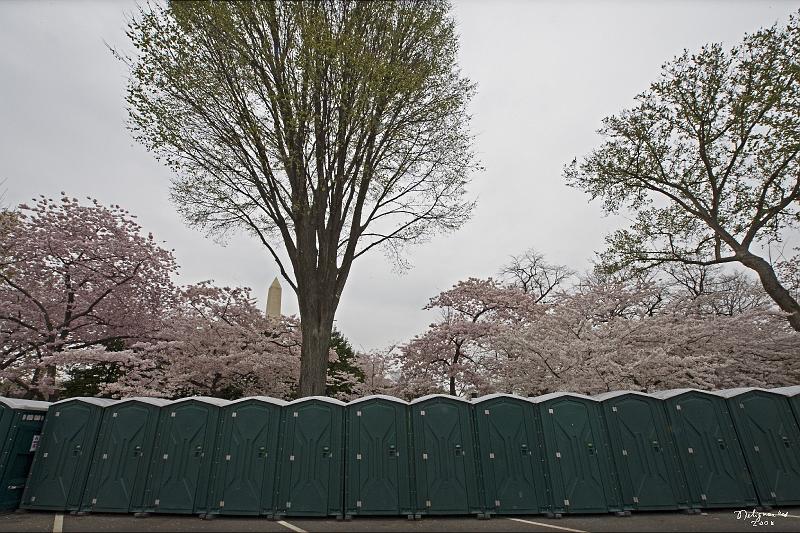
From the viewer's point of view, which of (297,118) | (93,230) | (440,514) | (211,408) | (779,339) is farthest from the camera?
(93,230)

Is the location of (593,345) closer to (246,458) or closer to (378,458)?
(378,458)

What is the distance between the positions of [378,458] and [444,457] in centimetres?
112

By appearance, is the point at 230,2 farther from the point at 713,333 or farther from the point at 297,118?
the point at 713,333

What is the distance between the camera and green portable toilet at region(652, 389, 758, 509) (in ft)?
21.2

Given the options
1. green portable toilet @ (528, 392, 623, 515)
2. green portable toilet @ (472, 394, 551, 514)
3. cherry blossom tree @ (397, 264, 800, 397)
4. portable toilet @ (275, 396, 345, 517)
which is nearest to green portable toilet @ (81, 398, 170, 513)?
portable toilet @ (275, 396, 345, 517)

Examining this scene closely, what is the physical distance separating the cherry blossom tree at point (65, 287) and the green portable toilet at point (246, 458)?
775cm

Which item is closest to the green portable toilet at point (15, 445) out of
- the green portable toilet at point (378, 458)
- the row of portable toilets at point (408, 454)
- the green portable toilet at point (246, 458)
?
the row of portable toilets at point (408, 454)

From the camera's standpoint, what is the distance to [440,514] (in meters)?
6.27

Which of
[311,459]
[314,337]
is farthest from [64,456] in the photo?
[314,337]

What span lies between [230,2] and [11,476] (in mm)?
9517

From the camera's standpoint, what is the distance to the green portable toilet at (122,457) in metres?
6.33

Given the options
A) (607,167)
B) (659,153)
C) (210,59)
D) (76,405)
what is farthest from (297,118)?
(659,153)

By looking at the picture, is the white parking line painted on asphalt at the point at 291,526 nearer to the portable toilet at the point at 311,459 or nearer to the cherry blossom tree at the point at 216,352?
the portable toilet at the point at 311,459

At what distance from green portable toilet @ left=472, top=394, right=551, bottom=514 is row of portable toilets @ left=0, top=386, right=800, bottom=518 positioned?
2 centimetres
